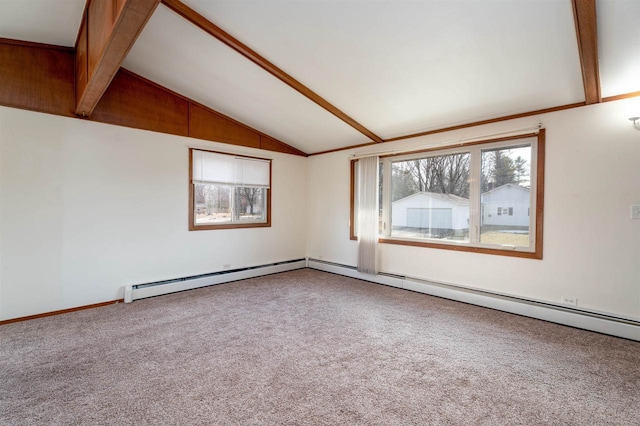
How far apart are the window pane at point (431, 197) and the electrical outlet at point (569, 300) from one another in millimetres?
1205

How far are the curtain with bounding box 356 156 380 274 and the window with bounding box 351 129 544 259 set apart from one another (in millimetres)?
181

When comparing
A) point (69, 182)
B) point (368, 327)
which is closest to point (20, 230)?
point (69, 182)

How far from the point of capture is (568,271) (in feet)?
10.8

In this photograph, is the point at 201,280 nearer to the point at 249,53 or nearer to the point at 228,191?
the point at 228,191

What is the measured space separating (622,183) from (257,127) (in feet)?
15.9

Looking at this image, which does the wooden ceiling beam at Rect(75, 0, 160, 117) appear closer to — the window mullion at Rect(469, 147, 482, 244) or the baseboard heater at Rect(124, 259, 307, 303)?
the baseboard heater at Rect(124, 259, 307, 303)

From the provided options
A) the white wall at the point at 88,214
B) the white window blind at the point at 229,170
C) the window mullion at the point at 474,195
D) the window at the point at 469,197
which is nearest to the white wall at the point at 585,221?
the window at the point at 469,197

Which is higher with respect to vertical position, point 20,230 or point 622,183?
point 622,183

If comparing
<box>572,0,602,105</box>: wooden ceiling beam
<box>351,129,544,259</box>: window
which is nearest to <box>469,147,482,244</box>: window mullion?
<box>351,129,544,259</box>: window

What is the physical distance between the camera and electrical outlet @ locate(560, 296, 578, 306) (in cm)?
323

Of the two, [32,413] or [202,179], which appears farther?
[202,179]

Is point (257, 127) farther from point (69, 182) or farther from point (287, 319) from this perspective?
point (287, 319)

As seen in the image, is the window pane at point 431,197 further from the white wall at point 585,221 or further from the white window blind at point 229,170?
the white window blind at point 229,170

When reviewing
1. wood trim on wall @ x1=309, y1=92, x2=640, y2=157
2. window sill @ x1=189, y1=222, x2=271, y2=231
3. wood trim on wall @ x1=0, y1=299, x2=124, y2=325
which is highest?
wood trim on wall @ x1=309, y1=92, x2=640, y2=157
